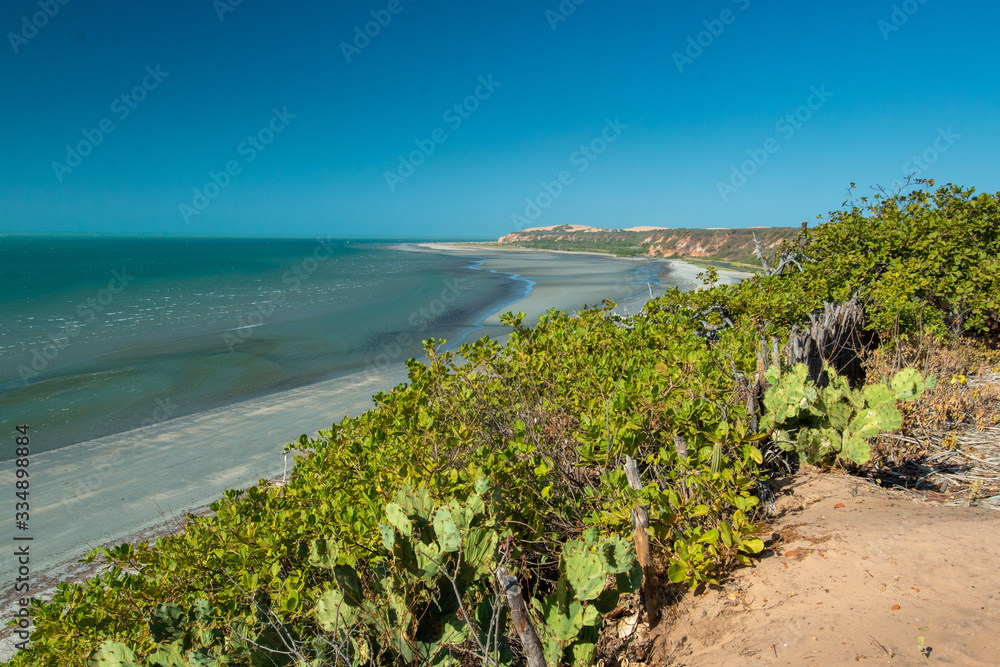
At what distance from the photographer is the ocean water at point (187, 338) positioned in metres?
12.4

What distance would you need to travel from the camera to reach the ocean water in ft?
40.5

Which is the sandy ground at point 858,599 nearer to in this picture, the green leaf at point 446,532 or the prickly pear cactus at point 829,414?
the prickly pear cactus at point 829,414

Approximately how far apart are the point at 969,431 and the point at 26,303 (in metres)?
37.8

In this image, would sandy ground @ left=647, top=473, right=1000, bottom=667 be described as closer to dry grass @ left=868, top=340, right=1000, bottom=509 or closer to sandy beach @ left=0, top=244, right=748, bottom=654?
dry grass @ left=868, top=340, right=1000, bottom=509

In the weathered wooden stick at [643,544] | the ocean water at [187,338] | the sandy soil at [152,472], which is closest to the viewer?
the weathered wooden stick at [643,544]

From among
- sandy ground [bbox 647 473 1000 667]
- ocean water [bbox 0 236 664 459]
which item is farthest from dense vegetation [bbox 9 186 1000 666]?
ocean water [bbox 0 236 664 459]

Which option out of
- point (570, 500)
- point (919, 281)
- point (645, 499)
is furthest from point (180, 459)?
point (919, 281)

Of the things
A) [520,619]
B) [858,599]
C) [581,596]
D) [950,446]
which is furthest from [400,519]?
[950,446]

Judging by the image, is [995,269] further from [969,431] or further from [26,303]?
[26,303]

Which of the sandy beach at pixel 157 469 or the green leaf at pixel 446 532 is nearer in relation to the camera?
the green leaf at pixel 446 532

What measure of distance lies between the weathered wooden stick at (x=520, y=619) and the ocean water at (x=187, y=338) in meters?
11.4

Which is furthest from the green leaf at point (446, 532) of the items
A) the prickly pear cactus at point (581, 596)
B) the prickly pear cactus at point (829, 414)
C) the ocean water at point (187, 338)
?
the ocean water at point (187, 338)

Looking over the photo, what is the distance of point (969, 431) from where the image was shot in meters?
4.80

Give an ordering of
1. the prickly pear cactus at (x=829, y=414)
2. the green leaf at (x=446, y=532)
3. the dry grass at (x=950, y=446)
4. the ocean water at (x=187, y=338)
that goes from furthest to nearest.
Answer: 1. the ocean water at (x=187, y=338)
2. the dry grass at (x=950, y=446)
3. the prickly pear cactus at (x=829, y=414)
4. the green leaf at (x=446, y=532)
